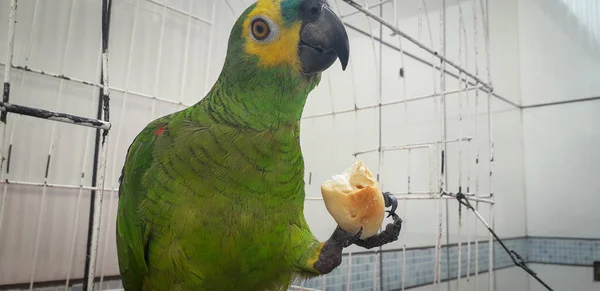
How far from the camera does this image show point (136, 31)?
131cm

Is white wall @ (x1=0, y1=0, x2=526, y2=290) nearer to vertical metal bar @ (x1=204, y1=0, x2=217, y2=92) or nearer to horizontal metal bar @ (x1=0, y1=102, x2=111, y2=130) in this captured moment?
vertical metal bar @ (x1=204, y1=0, x2=217, y2=92)

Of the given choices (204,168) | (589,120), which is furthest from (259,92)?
(589,120)

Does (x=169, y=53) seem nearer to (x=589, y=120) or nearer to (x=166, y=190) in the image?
(x=166, y=190)

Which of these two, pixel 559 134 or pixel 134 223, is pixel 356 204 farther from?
pixel 559 134

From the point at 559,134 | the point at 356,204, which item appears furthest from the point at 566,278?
the point at 356,204

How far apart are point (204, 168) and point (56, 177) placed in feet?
2.03

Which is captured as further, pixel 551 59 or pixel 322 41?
pixel 551 59

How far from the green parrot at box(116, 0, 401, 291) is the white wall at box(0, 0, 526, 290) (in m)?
0.43

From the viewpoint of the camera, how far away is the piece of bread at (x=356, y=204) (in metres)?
0.70

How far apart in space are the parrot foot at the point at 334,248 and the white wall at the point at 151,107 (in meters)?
0.76

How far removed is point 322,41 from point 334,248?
401 millimetres

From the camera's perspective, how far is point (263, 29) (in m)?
0.82

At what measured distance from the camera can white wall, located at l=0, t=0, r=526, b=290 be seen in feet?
3.60

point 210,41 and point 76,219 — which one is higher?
point 210,41
